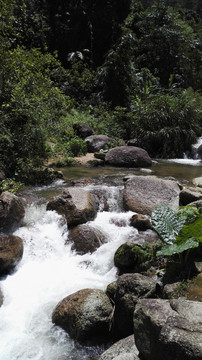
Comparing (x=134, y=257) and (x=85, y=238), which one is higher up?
(x=134, y=257)

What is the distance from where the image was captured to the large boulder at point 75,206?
6008 millimetres

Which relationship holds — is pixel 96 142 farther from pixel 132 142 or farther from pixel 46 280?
pixel 46 280

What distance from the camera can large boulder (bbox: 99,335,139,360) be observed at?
277 centimetres

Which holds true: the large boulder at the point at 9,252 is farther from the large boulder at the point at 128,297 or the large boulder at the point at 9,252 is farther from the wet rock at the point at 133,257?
the large boulder at the point at 128,297

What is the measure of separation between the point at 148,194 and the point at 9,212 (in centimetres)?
326

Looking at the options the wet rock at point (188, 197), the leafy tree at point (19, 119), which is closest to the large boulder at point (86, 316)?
the wet rock at point (188, 197)

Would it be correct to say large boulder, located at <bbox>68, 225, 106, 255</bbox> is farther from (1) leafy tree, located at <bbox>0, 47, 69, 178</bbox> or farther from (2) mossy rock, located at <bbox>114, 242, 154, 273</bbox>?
(1) leafy tree, located at <bbox>0, 47, 69, 178</bbox>

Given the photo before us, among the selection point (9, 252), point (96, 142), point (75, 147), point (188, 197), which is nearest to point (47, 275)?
point (9, 252)

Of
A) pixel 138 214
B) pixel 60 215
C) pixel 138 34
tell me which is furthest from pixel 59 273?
pixel 138 34

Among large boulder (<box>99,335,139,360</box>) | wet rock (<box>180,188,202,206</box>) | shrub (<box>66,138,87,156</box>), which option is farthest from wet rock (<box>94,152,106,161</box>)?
large boulder (<box>99,335,139,360</box>)

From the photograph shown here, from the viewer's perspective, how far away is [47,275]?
16.4ft

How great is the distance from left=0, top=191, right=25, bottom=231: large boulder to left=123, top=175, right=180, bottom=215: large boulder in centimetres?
252

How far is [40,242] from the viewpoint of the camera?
18.6 feet

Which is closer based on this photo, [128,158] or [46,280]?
[46,280]
